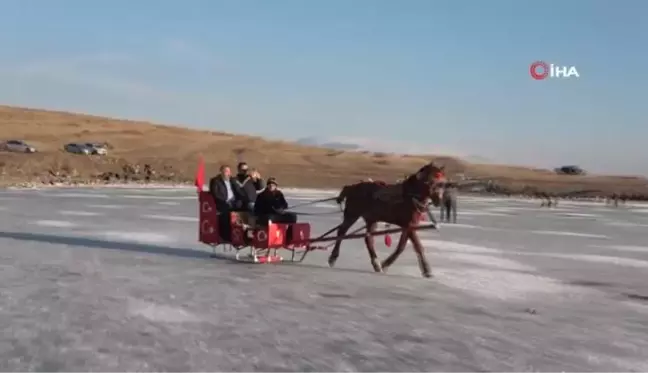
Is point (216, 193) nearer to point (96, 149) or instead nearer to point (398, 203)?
point (398, 203)

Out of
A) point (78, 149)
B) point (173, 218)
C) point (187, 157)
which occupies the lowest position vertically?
point (173, 218)

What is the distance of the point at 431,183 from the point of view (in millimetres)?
10523

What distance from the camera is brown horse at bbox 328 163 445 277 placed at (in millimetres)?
10617

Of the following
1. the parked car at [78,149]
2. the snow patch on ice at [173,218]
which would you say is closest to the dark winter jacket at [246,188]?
the snow patch on ice at [173,218]

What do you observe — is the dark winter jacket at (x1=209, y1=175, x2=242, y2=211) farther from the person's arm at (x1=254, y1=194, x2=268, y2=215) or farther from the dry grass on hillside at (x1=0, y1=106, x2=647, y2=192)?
the dry grass on hillside at (x1=0, y1=106, x2=647, y2=192)

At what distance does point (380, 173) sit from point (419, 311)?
227ft

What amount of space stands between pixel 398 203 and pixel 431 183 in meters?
0.71

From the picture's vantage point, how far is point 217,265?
1147 centimetres

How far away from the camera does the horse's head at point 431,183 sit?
10.5m

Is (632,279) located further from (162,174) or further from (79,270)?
(162,174)

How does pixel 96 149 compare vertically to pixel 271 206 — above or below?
above

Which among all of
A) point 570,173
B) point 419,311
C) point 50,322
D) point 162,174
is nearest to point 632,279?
point 419,311

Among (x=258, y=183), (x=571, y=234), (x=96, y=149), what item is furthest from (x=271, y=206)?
(x=96, y=149)

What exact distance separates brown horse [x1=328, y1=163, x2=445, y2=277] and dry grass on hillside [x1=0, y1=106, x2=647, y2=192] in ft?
134
